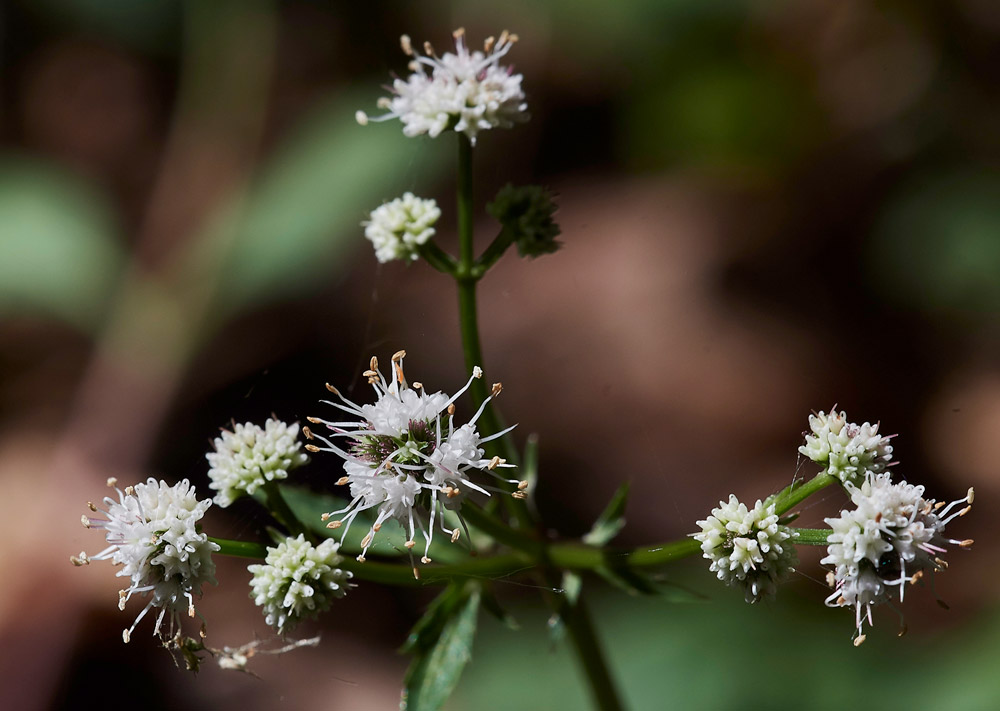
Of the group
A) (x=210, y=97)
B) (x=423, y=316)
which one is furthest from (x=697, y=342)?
(x=210, y=97)

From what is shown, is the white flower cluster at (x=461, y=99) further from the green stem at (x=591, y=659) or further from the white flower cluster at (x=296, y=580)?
the green stem at (x=591, y=659)

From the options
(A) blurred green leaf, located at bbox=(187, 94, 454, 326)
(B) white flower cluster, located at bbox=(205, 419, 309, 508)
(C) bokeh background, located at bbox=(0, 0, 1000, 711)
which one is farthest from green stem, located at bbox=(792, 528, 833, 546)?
(A) blurred green leaf, located at bbox=(187, 94, 454, 326)

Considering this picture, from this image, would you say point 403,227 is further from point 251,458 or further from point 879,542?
point 879,542

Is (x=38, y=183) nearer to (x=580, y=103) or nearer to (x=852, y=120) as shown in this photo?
(x=580, y=103)

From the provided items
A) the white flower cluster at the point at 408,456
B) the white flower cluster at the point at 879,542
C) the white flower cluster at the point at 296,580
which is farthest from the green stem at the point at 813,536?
the white flower cluster at the point at 296,580

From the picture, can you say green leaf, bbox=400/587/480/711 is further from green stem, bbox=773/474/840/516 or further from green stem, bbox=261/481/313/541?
green stem, bbox=773/474/840/516

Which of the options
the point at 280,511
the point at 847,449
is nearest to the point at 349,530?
the point at 280,511
